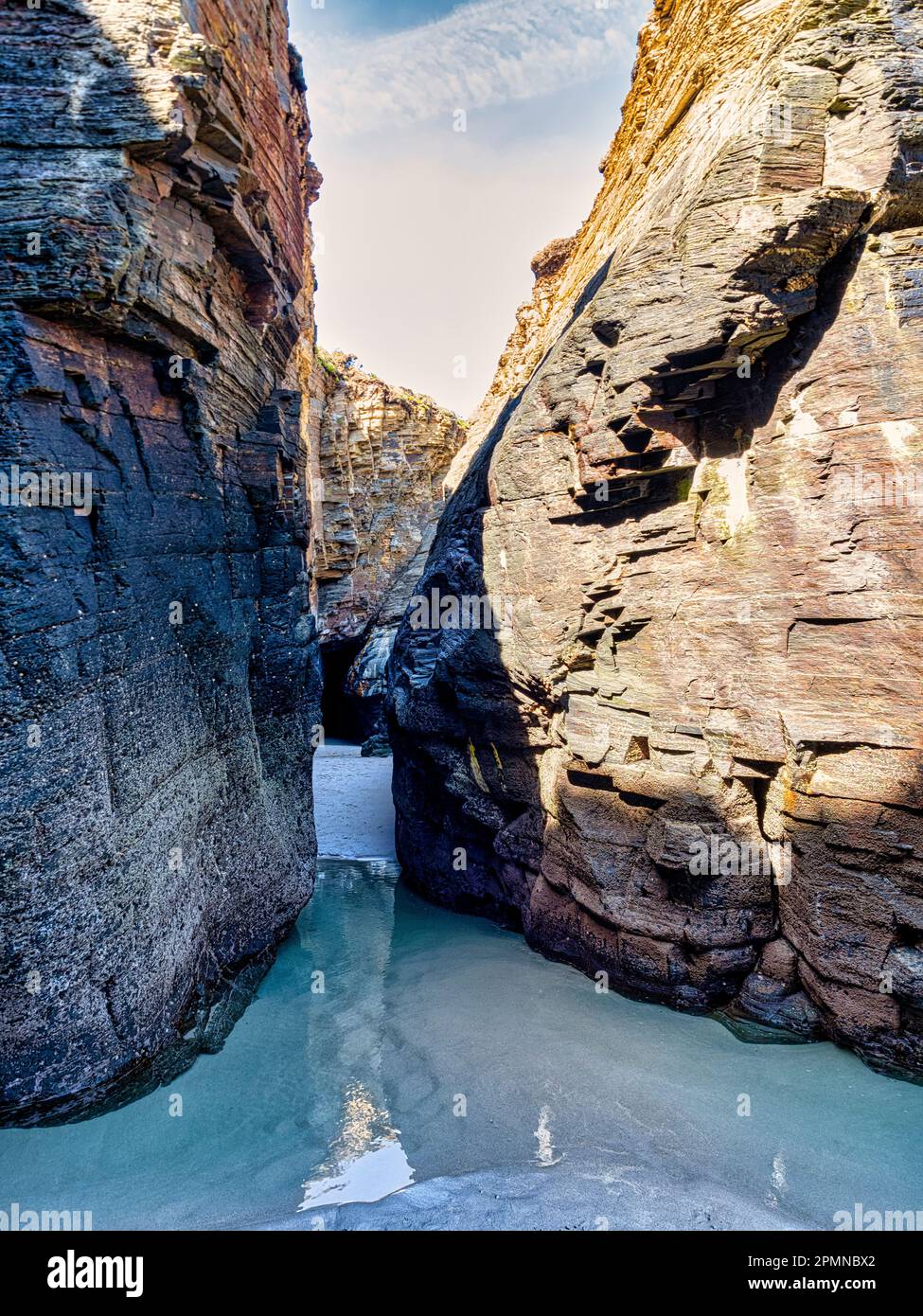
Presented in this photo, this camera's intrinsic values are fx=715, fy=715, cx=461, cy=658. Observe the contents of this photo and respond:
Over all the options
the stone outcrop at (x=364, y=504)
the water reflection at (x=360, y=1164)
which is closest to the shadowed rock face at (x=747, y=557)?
the water reflection at (x=360, y=1164)

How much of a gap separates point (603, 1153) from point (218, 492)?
7.04 metres

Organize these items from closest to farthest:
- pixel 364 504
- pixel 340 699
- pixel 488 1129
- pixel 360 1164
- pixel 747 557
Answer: pixel 360 1164
pixel 488 1129
pixel 747 557
pixel 340 699
pixel 364 504

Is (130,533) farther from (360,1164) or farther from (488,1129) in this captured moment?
(488,1129)

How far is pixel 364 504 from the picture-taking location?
26172mm

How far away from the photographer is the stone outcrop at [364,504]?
24.9 meters

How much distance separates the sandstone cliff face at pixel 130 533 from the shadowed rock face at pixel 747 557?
11.6 ft

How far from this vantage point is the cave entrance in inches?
966

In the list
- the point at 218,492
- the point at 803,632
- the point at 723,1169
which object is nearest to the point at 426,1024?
the point at 723,1169

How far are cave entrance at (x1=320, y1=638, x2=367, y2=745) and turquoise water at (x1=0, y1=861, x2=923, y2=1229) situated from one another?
1650cm

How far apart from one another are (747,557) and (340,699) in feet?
67.1

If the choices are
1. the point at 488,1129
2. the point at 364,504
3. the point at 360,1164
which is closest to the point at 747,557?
the point at 488,1129

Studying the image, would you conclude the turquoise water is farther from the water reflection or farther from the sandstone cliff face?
the sandstone cliff face

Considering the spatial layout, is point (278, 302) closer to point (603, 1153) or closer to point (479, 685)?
point (479, 685)

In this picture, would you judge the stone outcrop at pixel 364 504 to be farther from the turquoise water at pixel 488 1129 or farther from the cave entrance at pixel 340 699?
the turquoise water at pixel 488 1129
